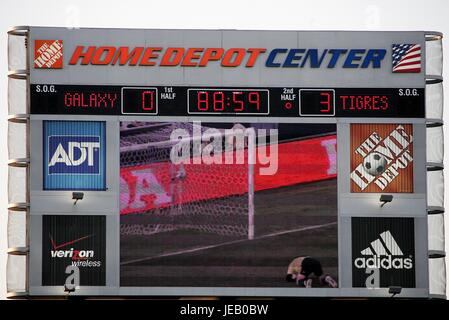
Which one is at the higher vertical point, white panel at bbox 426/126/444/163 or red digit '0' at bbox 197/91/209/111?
red digit '0' at bbox 197/91/209/111

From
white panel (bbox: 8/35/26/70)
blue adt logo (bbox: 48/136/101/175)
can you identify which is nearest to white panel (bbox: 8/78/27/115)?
white panel (bbox: 8/35/26/70)

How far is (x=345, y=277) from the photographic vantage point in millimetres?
36156

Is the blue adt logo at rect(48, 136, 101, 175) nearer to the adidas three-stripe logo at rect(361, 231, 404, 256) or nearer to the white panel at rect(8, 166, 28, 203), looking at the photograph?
the white panel at rect(8, 166, 28, 203)

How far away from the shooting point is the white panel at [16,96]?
36406 millimetres

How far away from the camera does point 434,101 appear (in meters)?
36.8

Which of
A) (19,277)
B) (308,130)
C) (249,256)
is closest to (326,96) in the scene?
(308,130)

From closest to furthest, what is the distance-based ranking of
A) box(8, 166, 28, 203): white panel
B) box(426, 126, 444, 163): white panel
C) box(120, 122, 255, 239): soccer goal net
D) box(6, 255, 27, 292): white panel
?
box(6, 255, 27, 292): white panel < box(120, 122, 255, 239): soccer goal net < box(8, 166, 28, 203): white panel < box(426, 126, 444, 163): white panel

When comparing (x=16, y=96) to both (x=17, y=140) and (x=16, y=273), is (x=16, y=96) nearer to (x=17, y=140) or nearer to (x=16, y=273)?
(x=17, y=140)

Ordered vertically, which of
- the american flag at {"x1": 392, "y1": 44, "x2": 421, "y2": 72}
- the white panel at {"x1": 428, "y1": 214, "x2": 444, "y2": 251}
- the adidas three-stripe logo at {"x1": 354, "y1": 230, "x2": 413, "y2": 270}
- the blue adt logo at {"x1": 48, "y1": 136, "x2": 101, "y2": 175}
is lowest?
the adidas three-stripe logo at {"x1": 354, "y1": 230, "x2": 413, "y2": 270}

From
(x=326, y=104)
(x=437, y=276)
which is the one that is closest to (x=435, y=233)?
(x=437, y=276)

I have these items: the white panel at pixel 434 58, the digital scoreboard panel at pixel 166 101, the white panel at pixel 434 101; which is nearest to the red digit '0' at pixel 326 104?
the digital scoreboard panel at pixel 166 101

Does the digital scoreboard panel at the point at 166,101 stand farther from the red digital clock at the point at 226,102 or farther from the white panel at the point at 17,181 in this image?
the white panel at the point at 17,181

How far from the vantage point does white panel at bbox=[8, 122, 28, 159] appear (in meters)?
36.3

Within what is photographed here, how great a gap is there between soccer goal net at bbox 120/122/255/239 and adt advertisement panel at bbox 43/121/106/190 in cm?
53
